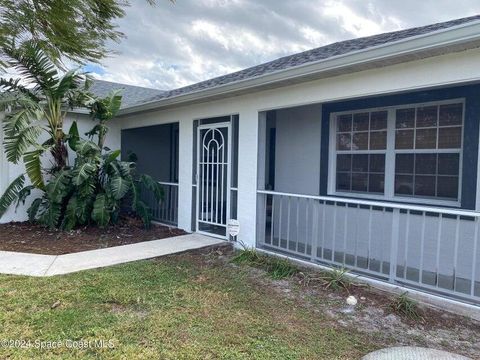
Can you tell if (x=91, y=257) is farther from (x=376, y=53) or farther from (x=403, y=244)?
(x=376, y=53)

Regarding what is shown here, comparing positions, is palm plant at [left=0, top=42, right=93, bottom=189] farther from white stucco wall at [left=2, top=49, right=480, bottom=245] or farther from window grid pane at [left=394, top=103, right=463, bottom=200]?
window grid pane at [left=394, top=103, right=463, bottom=200]

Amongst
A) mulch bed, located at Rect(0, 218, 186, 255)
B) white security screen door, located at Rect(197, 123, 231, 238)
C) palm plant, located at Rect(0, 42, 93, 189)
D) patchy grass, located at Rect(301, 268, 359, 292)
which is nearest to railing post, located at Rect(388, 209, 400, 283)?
patchy grass, located at Rect(301, 268, 359, 292)

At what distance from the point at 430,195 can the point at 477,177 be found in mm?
834

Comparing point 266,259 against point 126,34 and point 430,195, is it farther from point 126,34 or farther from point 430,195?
point 126,34

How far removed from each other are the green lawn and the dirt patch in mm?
129

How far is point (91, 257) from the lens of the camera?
6102mm

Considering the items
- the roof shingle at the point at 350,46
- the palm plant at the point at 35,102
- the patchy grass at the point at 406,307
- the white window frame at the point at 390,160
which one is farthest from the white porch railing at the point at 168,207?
the patchy grass at the point at 406,307

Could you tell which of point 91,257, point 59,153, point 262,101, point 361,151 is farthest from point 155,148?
point 361,151

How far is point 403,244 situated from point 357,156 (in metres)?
1.72

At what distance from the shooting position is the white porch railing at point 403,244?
4.57 metres

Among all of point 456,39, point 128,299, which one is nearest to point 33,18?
point 128,299

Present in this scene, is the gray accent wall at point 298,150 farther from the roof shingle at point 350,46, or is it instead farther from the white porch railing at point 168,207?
the white porch railing at point 168,207

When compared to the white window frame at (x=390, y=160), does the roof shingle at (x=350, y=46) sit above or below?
above

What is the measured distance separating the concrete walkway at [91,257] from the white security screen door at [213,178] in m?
0.53
